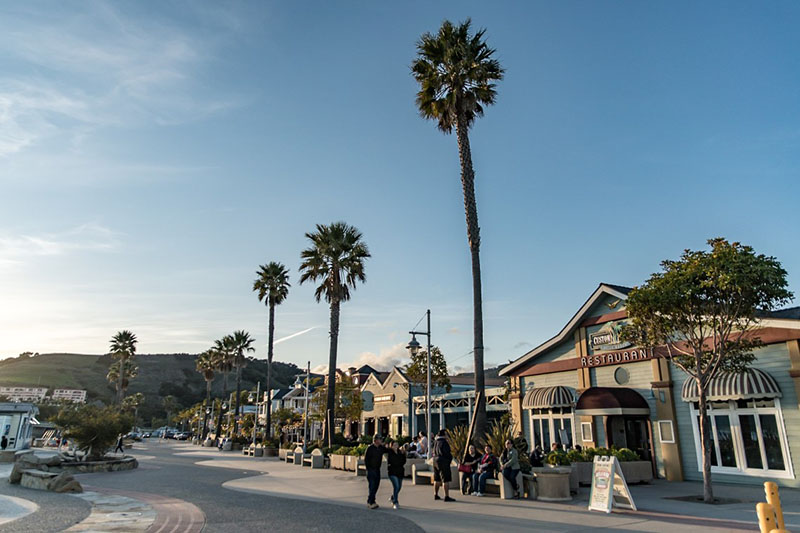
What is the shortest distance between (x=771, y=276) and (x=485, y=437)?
9615 millimetres

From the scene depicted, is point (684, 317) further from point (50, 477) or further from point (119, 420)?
point (119, 420)

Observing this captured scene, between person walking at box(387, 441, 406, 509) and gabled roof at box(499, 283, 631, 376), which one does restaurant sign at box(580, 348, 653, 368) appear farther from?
person walking at box(387, 441, 406, 509)

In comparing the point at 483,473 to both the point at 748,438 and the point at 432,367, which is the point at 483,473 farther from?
the point at 432,367

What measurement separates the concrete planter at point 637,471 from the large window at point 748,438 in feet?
6.81

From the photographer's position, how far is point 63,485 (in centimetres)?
1612

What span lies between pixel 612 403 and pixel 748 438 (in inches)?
172

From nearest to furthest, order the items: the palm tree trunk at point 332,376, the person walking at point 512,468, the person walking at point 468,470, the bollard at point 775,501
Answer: the bollard at point 775,501
the person walking at point 512,468
the person walking at point 468,470
the palm tree trunk at point 332,376

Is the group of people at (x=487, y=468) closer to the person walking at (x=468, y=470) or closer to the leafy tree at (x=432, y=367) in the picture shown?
the person walking at (x=468, y=470)

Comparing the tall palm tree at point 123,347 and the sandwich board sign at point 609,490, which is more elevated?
the tall palm tree at point 123,347

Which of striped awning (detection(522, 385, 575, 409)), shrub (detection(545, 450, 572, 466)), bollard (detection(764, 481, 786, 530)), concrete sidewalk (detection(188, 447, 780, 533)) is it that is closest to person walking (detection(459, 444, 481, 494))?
concrete sidewalk (detection(188, 447, 780, 533))

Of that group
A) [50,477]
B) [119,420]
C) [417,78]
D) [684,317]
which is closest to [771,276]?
[684,317]

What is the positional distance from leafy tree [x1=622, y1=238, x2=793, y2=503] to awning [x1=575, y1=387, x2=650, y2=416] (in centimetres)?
507

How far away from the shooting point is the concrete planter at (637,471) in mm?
17594

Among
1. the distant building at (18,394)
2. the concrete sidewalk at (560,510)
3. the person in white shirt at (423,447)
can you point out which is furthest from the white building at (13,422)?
the distant building at (18,394)
